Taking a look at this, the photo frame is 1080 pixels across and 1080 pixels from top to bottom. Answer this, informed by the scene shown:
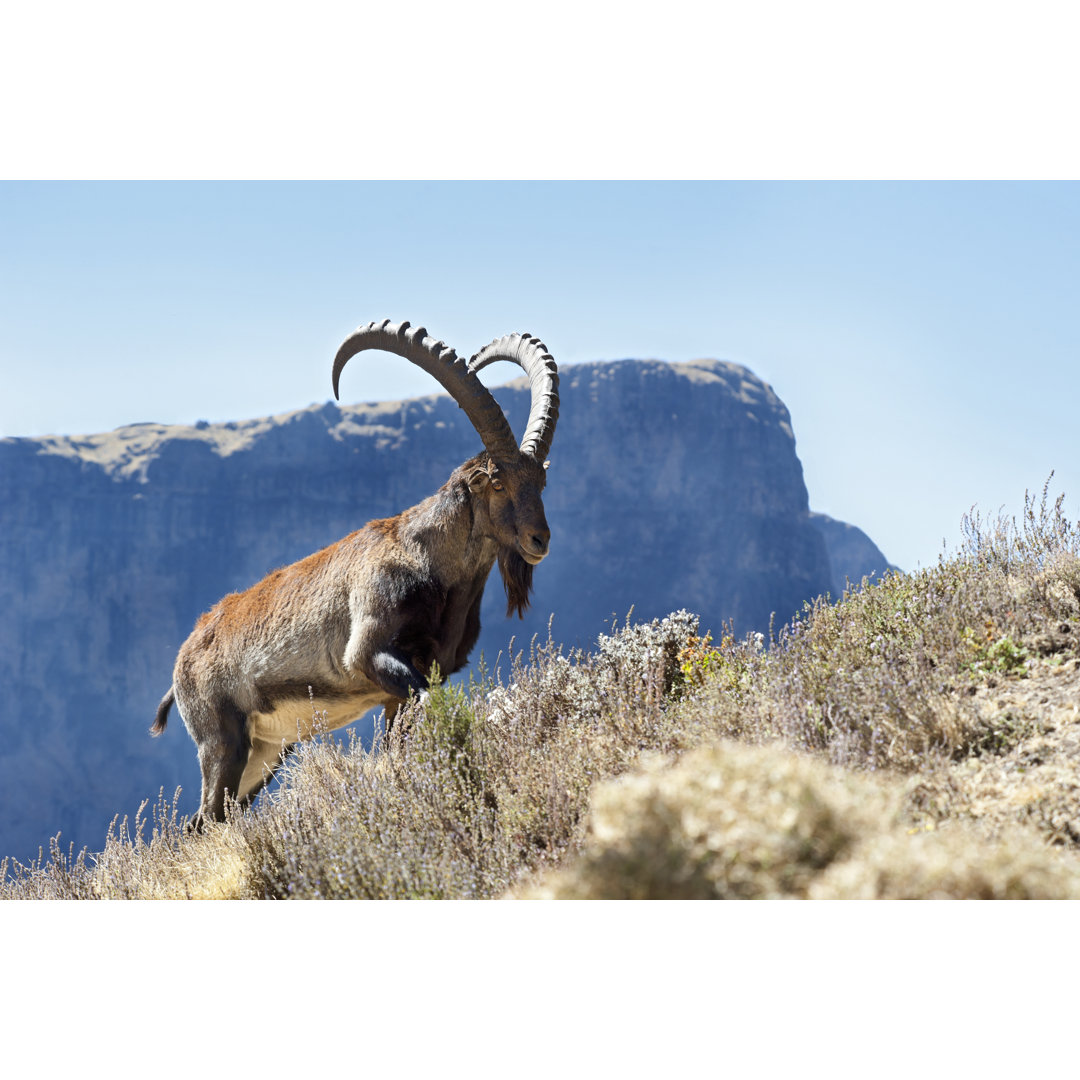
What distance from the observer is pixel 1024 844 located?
2324 millimetres

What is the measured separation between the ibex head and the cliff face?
137ft

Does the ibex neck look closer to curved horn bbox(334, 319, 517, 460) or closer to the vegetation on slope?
curved horn bbox(334, 319, 517, 460)

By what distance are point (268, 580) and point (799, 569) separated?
56692mm

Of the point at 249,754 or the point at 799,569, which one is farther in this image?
the point at 799,569

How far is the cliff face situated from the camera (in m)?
46.8

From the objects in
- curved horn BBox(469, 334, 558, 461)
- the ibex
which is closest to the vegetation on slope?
the ibex

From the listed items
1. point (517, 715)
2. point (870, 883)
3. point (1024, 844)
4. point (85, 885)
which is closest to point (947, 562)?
point (517, 715)

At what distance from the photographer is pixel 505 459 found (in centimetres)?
522

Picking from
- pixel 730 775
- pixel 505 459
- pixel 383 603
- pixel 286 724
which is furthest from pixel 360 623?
pixel 730 775

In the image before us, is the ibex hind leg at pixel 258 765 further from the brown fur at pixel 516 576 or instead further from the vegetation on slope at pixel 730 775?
the brown fur at pixel 516 576

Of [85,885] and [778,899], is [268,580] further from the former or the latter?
[778,899]

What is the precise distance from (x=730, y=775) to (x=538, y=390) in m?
3.82

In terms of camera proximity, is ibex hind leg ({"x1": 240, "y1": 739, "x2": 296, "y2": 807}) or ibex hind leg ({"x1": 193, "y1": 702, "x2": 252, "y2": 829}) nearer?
ibex hind leg ({"x1": 193, "y1": 702, "x2": 252, "y2": 829})

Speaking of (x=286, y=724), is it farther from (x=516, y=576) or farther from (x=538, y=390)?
(x=538, y=390)
